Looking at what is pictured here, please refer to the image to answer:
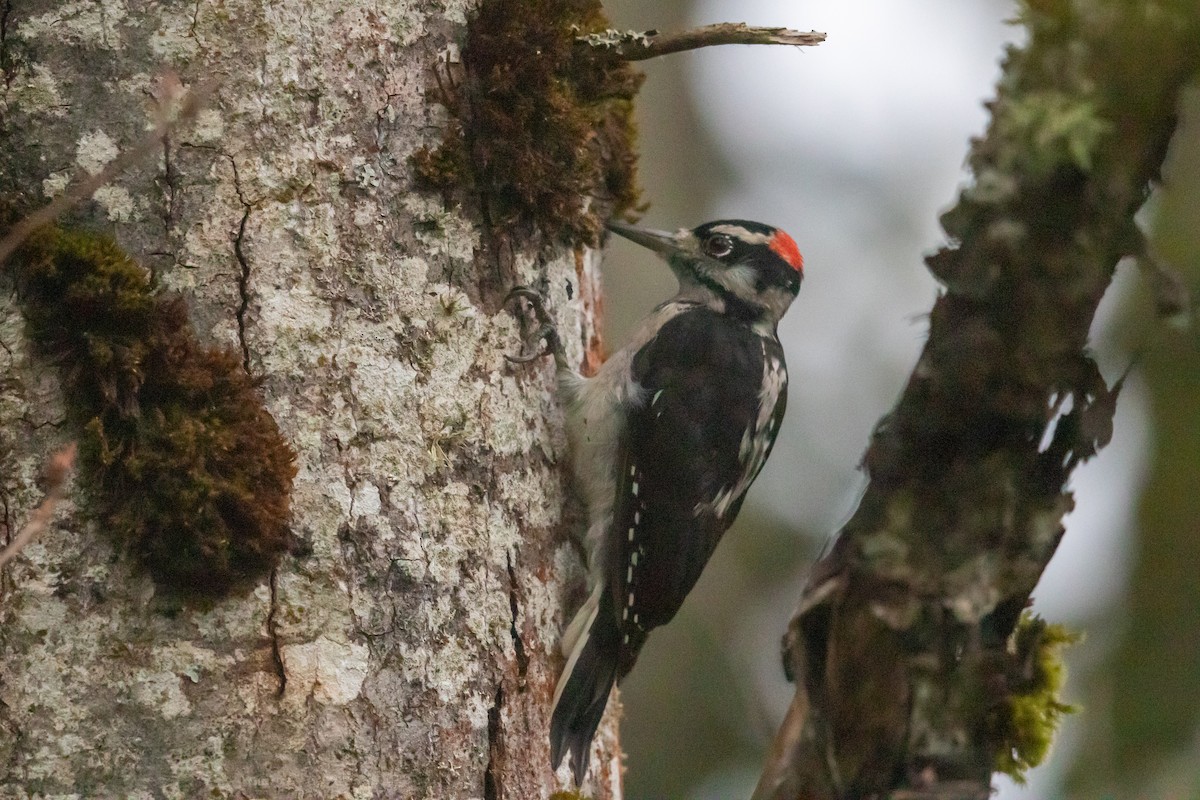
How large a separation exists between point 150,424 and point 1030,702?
1.92 m

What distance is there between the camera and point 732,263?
489cm

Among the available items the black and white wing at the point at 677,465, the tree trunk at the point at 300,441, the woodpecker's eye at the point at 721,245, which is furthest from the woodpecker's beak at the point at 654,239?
the tree trunk at the point at 300,441

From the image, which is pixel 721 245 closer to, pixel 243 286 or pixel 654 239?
pixel 654 239


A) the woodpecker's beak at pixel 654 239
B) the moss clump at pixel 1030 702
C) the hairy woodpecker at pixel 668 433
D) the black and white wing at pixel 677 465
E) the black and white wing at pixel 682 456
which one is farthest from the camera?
the woodpecker's beak at pixel 654 239

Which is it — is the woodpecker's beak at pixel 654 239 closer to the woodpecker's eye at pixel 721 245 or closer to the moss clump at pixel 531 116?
the woodpecker's eye at pixel 721 245

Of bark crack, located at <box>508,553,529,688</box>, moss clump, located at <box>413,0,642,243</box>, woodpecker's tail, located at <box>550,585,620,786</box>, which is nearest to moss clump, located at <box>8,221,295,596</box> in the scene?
bark crack, located at <box>508,553,529,688</box>

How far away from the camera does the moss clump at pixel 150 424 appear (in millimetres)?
2514

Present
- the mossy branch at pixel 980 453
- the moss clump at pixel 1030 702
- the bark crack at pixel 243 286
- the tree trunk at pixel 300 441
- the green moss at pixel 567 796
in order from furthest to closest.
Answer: the green moss at pixel 567 796, the bark crack at pixel 243 286, the tree trunk at pixel 300 441, the moss clump at pixel 1030 702, the mossy branch at pixel 980 453

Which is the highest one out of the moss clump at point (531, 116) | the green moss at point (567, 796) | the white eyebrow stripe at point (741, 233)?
the white eyebrow stripe at point (741, 233)

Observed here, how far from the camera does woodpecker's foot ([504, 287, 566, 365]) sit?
10.8ft

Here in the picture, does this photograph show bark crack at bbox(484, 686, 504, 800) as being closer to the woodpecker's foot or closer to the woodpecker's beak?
the woodpecker's foot

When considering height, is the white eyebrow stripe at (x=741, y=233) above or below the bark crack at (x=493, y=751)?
above

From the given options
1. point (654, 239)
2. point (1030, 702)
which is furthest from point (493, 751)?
point (654, 239)

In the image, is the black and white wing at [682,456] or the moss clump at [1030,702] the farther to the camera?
the black and white wing at [682,456]
